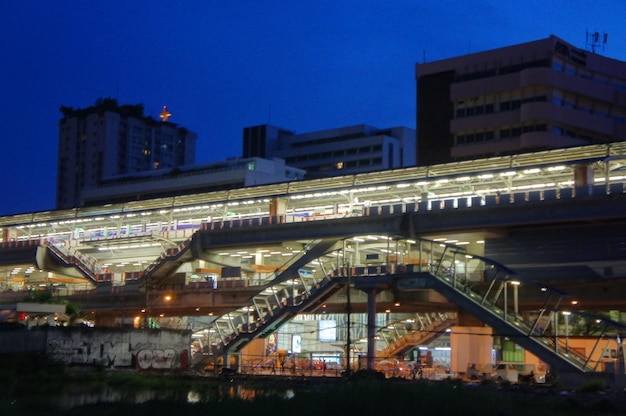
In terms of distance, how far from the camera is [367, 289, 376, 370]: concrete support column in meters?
63.2

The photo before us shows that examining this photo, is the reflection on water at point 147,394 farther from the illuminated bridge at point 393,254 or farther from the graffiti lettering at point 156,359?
the illuminated bridge at point 393,254

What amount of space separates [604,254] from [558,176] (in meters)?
10.3

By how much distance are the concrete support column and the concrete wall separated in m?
12.3

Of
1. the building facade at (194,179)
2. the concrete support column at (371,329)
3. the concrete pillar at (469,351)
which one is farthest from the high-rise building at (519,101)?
the concrete support column at (371,329)

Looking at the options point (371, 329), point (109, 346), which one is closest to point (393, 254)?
point (371, 329)

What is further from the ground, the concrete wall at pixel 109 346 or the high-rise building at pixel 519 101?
the high-rise building at pixel 519 101

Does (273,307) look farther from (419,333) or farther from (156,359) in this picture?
(419,333)

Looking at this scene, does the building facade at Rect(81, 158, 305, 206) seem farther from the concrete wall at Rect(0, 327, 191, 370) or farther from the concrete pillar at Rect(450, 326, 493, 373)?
the concrete wall at Rect(0, 327, 191, 370)

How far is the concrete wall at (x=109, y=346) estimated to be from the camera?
5688 cm

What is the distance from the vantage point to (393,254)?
3265 inches

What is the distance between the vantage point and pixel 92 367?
58.8 m

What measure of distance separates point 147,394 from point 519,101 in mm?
86051

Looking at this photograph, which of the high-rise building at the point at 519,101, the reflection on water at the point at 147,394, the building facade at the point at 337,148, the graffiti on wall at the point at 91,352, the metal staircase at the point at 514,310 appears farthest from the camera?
the building facade at the point at 337,148

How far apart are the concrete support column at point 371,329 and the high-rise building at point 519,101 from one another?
184 feet
